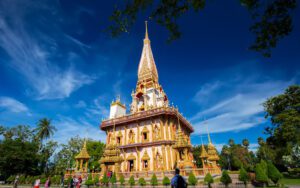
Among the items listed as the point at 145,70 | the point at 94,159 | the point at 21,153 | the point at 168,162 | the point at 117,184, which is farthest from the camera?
the point at 94,159

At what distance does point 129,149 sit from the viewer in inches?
1069

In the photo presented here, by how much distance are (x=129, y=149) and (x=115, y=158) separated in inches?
352

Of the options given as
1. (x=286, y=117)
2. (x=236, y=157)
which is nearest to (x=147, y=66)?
(x=286, y=117)

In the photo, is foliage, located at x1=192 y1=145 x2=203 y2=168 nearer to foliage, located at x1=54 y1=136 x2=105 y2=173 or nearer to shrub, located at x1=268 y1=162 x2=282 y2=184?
foliage, located at x1=54 y1=136 x2=105 y2=173

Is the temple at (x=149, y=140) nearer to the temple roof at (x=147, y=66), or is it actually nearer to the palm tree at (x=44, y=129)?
the temple roof at (x=147, y=66)

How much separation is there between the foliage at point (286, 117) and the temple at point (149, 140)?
11.5m

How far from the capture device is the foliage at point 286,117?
25484 millimetres

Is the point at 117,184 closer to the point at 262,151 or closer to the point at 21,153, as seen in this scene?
the point at 21,153

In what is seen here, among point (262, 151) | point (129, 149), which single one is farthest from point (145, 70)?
point (262, 151)

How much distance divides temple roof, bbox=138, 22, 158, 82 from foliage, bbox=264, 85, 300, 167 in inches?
857

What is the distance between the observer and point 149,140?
26016 mm

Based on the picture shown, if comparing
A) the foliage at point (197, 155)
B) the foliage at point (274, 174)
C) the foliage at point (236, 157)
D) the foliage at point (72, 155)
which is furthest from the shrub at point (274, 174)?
the foliage at point (197, 155)

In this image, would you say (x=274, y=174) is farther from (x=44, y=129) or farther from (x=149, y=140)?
(x=44, y=129)

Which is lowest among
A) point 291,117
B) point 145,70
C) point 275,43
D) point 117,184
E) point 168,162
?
point 117,184
